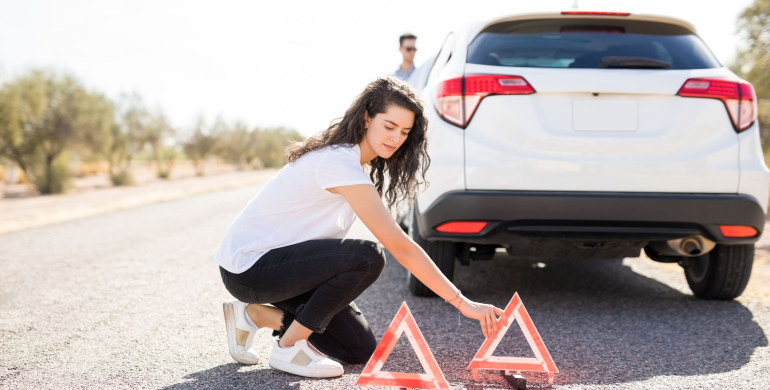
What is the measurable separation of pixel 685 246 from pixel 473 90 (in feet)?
5.44

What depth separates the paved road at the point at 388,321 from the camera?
9.04 ft

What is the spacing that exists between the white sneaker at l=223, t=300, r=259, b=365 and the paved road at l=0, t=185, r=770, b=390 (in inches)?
2.3

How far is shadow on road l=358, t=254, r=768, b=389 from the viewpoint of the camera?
2.90 m

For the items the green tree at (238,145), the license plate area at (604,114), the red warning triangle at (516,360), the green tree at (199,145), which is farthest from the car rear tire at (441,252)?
the green tree at (238,145)

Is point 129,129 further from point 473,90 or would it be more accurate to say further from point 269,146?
point 473,90

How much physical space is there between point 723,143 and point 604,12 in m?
1.02

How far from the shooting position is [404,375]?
2.47m

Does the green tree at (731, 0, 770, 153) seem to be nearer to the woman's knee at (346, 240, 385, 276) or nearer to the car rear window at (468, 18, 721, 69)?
the car rear window at (468, 18, 721, 69)

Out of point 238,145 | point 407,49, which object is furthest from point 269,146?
point 407,49

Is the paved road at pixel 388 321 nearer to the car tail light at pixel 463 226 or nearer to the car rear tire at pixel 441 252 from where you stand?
the car rear tire at pixel 441 252

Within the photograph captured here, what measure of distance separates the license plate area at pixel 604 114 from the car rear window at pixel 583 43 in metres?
0.30

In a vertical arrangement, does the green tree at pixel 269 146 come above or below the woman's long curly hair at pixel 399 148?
below

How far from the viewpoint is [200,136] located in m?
55.0

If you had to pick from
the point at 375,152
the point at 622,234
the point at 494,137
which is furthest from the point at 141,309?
the point at 622,234
